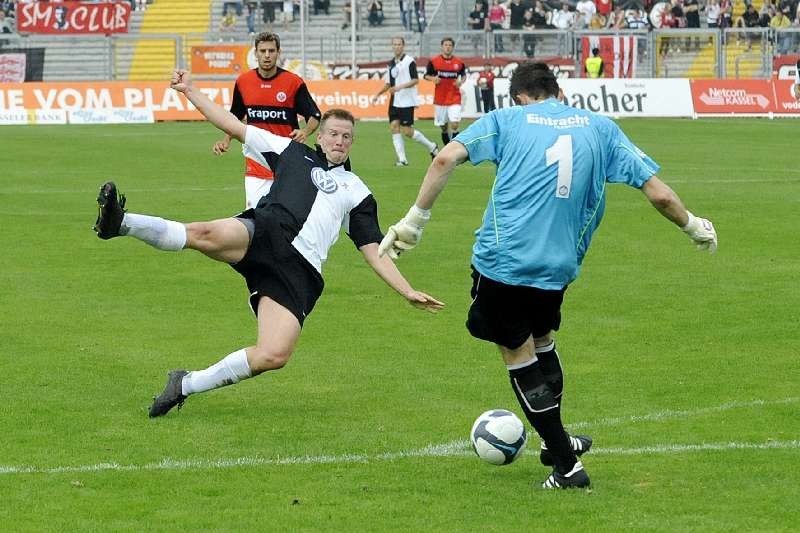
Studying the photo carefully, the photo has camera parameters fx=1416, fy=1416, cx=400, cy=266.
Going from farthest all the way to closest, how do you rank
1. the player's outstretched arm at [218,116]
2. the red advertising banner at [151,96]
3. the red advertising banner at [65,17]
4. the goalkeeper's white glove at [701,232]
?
the red advertising banner at [65,17], the red advertising banner at [151,96], the player's outstretched arm at [218,116], the goalkeeper's white glove at [701,232]

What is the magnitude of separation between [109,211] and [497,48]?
127ft

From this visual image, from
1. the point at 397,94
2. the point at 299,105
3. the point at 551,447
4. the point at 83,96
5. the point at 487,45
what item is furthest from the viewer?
the point at 487,45

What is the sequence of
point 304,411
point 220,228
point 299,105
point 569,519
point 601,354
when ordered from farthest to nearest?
point 299,105 → point 601,354 → point 304,411 → point 220,228 → point 569,519

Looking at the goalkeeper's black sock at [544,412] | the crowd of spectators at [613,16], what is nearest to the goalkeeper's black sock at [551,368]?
the goalkeeper's black sock at [544,412]

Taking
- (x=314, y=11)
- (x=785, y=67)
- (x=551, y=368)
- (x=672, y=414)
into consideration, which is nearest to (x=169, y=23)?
(x=314, y=11)

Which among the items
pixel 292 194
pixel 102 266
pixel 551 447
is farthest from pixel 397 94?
pixel 551 447

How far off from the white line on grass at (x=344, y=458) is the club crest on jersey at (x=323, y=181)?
1.76m

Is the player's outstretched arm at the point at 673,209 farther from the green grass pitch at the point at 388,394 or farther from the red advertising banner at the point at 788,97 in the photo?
the red advertising banner at the point at 788,97

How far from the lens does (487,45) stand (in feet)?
147

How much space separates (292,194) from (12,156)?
20.9 m

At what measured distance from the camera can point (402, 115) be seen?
2727 centimetres

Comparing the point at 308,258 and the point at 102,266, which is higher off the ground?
the point at 308,258

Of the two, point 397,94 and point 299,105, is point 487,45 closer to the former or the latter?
point 397,94

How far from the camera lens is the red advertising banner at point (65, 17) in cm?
4941
